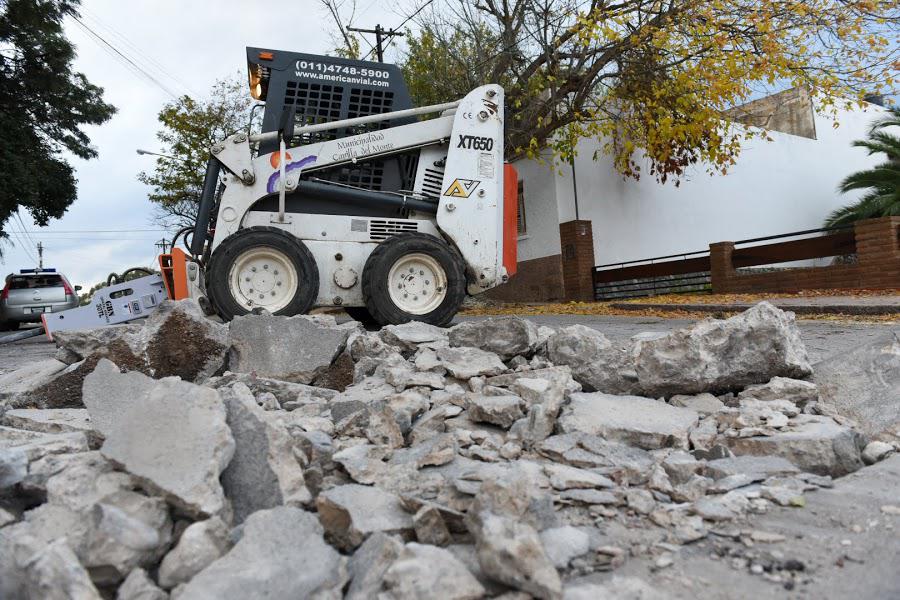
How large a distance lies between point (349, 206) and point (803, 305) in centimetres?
644

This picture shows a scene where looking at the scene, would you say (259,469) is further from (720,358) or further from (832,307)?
(832,307)

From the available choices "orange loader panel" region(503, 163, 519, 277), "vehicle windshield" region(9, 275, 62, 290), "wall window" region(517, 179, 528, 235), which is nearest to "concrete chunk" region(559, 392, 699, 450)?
"orange loader panel" region(503, 163, 519, 277)

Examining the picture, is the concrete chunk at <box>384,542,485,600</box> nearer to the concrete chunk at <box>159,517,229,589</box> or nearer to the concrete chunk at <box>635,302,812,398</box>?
the concrete chunk at <box>159,517,229,589</box>

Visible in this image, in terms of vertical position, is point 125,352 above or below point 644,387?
above

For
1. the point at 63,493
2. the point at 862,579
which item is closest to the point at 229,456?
the point at 63,493

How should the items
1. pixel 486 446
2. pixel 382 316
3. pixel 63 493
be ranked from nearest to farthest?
1. pixel 63 493
2. pixel 486 446
3. pixel 382 316

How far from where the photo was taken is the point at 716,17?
11.8 meters

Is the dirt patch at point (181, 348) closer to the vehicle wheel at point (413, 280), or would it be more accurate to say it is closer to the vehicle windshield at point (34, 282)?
the vehicle wheel at point (413, 280)

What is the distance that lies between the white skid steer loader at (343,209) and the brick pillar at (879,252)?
7.60 meters

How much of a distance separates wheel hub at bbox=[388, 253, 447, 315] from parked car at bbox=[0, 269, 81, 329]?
14996 millimetres

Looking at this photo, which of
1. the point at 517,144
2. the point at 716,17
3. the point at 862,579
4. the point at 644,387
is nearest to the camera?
the point at 862,579

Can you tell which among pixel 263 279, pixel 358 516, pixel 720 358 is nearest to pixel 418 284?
pixel 263 279

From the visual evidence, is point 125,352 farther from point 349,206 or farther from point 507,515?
point 349,206

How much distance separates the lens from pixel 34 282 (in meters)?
18.7
